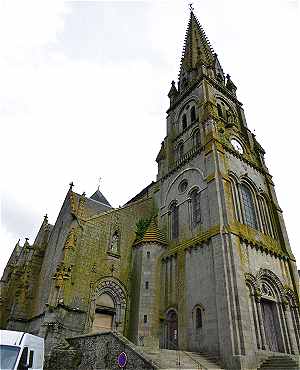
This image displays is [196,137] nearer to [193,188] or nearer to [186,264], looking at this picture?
[193,188]

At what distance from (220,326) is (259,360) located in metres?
2.23

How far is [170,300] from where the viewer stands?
18547 mm

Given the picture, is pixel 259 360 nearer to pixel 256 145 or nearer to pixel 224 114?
pixel 256 145

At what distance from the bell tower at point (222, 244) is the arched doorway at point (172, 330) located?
0.22 ft

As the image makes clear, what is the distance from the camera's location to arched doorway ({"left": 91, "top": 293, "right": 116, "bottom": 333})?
59.2ft

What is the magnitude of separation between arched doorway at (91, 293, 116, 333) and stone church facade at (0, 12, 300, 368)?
0.06 meters

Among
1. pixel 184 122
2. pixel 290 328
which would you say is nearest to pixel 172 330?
pixel 290 328

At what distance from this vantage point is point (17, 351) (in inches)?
326

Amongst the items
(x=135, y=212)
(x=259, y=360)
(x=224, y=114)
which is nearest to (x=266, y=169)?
(x=224, y=114)

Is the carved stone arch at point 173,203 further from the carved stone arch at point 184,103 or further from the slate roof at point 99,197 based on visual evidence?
the slate roof at point 99,197

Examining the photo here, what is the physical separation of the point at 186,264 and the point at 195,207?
14.1 feet

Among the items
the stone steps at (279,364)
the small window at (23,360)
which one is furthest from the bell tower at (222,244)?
the small window at (23,360)

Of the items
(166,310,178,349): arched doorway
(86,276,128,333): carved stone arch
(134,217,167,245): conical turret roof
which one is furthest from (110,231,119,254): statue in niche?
(166,310,178,349): arched doorway

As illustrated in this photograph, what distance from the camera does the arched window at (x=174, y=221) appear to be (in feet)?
71.6
